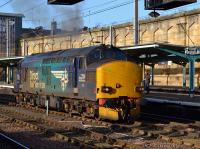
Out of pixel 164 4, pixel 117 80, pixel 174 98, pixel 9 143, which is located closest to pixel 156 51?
pixel 174 98

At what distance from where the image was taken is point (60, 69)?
74.4 ft

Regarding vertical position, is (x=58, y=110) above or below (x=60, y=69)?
below

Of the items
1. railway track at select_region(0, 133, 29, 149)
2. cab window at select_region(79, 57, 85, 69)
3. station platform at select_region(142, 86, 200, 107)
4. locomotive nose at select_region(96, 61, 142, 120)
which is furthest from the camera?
station platform at select_region(142, 86, 200, 107)

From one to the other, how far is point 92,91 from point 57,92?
4.41 meters

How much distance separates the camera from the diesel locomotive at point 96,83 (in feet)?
60.6

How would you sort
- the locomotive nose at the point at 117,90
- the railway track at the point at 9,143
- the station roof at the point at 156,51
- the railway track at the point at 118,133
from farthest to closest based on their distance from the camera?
the station roof at the point at 156,51 < the locomotive nose at the point at 117,90 < the railway track at the point at 118,133 < the railway track at the point at 9,143

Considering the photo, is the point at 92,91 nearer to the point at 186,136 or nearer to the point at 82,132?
the point at 82,132

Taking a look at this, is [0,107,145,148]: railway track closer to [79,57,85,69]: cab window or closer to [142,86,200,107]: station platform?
[79,57,85,69]: cab window

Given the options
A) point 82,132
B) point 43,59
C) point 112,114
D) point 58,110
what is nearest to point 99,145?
point 82,132

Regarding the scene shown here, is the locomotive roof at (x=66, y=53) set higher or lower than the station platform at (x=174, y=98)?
higher

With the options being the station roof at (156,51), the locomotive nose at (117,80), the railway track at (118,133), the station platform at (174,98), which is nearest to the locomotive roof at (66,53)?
the locomotive nose at (117,80)

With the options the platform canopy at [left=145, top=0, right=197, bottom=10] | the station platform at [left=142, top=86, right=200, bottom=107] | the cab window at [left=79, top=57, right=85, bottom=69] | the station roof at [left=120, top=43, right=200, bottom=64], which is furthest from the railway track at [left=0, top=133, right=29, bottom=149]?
the station roof at [left=120, top=43, right=200, bottom=64]

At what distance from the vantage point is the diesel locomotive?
1847 cm

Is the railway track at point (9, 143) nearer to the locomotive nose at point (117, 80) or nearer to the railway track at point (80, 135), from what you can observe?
the railway track at point (80, 135)
